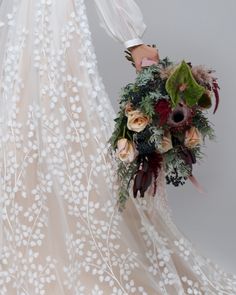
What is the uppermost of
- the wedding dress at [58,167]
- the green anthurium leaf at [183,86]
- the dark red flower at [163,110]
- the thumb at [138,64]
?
the green anthurium leaf at [183,86]

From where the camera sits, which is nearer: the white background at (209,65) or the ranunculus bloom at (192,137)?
the ranunculus bloom at (192,137)

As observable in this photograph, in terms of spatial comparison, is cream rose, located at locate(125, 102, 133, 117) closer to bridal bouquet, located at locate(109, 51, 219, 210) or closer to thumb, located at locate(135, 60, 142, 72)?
bridal bouquet, located at locate(109, 51, 219, 210)

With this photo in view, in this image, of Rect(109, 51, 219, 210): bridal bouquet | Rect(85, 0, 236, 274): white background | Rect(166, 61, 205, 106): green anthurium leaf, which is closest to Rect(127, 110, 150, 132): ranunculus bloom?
Rect(109, 51, 219, 210): bridal bouquet

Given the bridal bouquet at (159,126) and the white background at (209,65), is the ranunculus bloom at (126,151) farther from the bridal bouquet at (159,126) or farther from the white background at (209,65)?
the white background at (209,65)

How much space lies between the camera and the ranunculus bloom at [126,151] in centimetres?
187

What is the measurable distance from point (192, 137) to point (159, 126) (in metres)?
0.09

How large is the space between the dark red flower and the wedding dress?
0.24 m

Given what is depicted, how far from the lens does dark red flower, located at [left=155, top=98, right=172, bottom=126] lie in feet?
6.00

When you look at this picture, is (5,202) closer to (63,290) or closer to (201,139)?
(63,290)

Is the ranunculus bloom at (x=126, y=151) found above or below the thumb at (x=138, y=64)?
below

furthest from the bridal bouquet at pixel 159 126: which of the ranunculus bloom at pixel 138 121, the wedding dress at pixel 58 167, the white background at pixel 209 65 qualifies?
the white background at pixel 209 65

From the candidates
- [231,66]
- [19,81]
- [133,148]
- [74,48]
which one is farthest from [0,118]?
[231,66]

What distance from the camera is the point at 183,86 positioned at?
1.79m

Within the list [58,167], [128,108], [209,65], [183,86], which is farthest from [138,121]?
[209,65]
